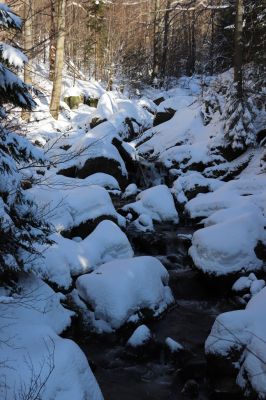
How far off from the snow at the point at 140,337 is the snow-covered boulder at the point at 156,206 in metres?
5.66

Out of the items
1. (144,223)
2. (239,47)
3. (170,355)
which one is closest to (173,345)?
(170,355)

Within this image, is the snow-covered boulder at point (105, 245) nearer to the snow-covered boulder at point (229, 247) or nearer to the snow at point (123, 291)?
the snow at point (123, 291)

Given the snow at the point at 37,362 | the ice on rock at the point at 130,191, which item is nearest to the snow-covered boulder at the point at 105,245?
the snow at the point at 37,362

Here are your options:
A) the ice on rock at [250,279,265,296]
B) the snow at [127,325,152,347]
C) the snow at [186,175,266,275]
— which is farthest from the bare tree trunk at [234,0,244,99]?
the snow at [127,325,152,347]

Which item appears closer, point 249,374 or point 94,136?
point 249,374

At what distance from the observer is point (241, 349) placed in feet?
19.2

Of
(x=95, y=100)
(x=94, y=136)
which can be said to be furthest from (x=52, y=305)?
(x=95, y=100)

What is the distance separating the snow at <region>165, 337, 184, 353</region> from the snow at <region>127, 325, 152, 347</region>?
0.29 m

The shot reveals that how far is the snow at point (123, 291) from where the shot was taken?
7.30 metres

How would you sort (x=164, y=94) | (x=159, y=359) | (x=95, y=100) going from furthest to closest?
(x=164, y=94) → (x=95, y=100) → (x=159, y=359)

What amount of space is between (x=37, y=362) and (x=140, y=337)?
7.92 ft

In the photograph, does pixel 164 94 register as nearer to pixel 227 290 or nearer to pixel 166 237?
pixel 166 237

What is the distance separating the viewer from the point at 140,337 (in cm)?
685

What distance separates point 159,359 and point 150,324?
0.93 m
